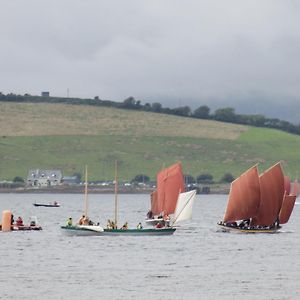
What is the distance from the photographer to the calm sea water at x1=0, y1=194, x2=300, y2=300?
259 feet

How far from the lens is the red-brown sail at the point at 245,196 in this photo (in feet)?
439

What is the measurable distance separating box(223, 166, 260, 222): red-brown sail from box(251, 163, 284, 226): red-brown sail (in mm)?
799

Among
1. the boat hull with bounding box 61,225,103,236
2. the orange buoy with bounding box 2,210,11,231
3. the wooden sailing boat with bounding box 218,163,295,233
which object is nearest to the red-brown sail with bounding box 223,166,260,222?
the wooden sailing boat with bounding box 218,163,295,233

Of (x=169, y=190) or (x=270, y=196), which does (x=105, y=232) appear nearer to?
(x=270, y=196)

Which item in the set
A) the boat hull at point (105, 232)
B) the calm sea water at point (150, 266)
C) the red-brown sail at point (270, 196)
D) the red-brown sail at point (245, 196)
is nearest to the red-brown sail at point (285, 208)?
the calm sea water at point (150, 266)

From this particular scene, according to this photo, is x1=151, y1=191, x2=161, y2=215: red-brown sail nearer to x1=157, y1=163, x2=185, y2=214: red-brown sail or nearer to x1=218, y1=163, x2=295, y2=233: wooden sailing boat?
x1=157, y1=163, x2=185, y2=214: red-brown sail

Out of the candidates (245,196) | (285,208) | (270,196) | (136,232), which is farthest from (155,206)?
(136,232)

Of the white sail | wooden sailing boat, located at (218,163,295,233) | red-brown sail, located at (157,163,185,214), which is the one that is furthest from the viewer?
red-brown sail, located at (157,163,185,214)

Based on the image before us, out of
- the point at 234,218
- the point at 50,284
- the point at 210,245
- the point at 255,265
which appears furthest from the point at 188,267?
the point at 234,218

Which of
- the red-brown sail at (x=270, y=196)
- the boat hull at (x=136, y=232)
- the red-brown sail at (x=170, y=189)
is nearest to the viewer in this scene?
the boat hull at (x=136, y=232)

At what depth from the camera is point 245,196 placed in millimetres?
134000

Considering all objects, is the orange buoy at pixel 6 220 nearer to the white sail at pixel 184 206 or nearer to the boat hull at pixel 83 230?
the boat hull at pixel 83 230

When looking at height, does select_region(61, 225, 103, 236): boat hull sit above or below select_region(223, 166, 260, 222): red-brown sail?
below

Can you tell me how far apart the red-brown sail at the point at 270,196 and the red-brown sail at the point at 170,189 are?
42.2 feet
